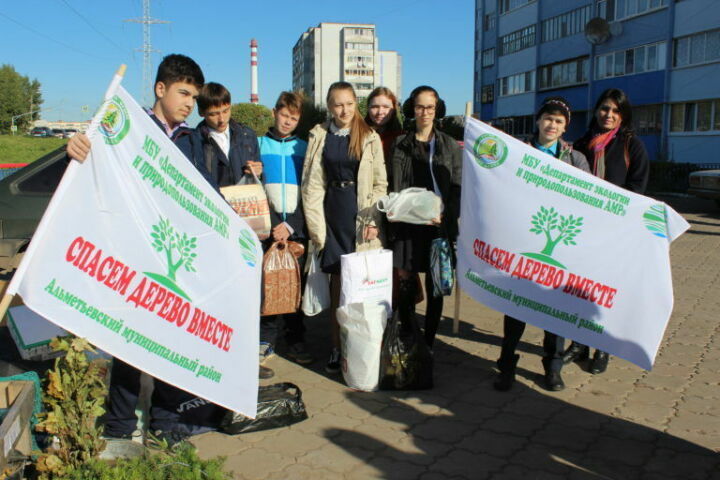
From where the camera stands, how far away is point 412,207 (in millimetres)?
4453

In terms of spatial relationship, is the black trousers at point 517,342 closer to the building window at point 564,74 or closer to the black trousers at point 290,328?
the black trousers at point 290,328

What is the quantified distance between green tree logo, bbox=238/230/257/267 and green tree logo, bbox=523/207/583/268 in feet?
5.99

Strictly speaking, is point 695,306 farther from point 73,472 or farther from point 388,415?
point 73,472

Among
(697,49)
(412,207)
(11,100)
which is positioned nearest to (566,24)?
(697,49)

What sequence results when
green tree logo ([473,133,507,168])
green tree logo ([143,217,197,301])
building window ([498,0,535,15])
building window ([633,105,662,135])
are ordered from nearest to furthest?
green tree logo ([143,217,197,301]), green tree logo ([473,133,507,168]), building window ([633,105,662,135]), building window ([498,0,535,15])

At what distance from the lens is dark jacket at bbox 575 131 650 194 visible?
15.5 feet

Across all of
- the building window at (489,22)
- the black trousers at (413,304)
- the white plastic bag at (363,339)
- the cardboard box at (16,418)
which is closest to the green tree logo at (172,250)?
the cardboard box at (16,418)

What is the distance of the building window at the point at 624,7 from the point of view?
108 feet

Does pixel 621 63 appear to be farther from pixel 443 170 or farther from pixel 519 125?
pixel 443 170

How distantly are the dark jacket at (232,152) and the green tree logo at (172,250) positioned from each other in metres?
1.47

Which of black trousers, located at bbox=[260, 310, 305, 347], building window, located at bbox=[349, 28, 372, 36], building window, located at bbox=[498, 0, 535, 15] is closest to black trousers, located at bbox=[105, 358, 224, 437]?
black trousers, located at bbox=[260, 310, 305, 347]

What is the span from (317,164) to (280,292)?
973 millimetres

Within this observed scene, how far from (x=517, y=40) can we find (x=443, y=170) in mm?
46895

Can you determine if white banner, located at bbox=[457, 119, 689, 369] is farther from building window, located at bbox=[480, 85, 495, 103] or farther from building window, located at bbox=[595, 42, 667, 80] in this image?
building window, located at bbox=[480, 85, 495, 103]
